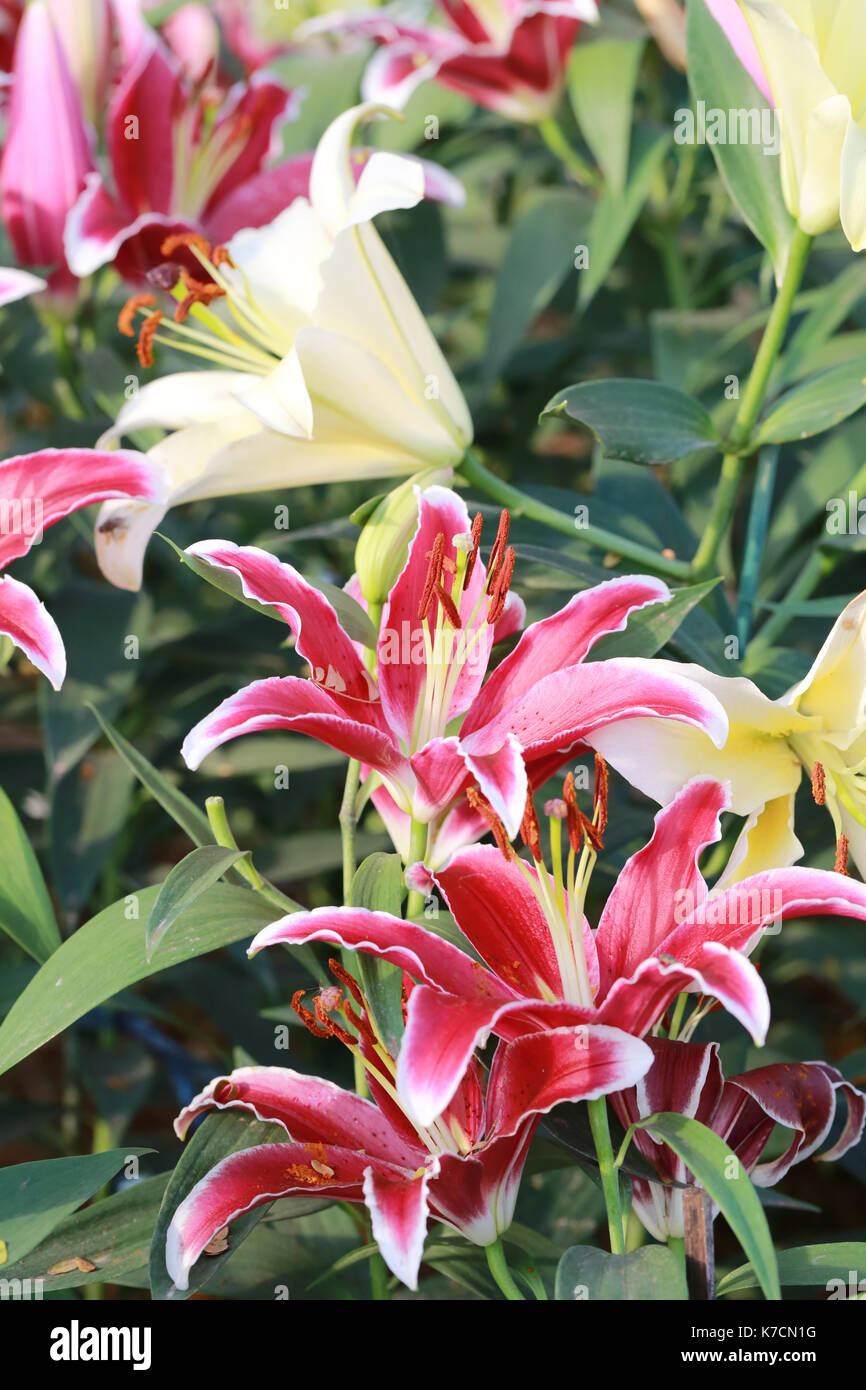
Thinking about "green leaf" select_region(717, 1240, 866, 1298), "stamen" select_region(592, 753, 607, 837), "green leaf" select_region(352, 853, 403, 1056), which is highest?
"stamen" select_region(592, 753, 607, 837)

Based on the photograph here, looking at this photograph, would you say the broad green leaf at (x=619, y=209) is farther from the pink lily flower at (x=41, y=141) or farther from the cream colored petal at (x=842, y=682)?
the cream colored petal at (x=842, y=682)

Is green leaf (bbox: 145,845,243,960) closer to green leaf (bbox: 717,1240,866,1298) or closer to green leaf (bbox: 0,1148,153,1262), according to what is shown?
green leaf (bbox: 0,1148,153,1262)

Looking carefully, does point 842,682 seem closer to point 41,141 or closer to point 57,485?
point 57,485

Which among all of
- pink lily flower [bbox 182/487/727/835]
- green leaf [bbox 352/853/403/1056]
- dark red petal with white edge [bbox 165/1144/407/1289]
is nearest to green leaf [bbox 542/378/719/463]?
pink lily flower [bbox 182/487/727/835]

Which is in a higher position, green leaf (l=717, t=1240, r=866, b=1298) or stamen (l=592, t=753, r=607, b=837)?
stamen (l=592, t=753, r=607, b=837)

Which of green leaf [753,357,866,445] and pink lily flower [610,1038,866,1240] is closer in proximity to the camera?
pink lily flower [610,1038,866,1240]

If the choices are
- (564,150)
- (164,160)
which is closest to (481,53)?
(564,150)

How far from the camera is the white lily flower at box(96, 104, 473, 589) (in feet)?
1.91

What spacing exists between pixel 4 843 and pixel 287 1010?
182 mm

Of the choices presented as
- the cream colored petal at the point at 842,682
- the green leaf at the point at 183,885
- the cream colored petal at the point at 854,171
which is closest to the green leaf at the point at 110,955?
the green leaf at the point at 183,885

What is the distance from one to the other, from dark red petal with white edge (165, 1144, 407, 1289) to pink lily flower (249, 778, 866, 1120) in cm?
7

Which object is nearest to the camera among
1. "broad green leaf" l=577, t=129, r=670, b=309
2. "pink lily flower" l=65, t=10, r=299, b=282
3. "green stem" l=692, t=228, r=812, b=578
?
"green stem" l=692, t=228, r=812, b=578

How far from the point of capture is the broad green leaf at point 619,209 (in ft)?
3.22

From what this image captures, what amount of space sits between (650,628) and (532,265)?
62 centimetres
